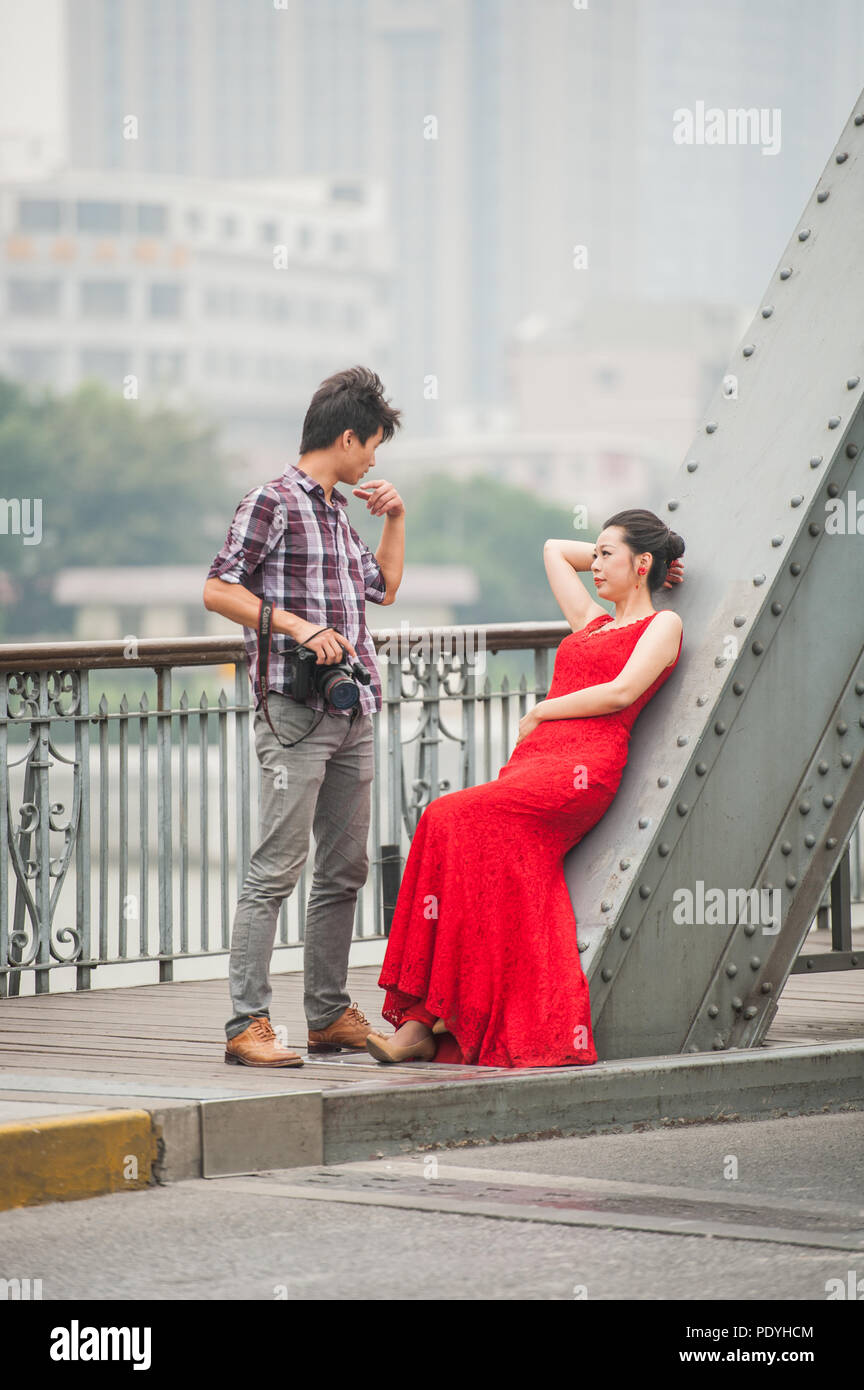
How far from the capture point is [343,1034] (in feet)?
20.6

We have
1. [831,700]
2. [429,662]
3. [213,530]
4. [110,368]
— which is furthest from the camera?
[110,368]

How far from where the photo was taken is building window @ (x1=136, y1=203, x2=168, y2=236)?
5910 inches

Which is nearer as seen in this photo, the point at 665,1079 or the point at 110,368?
the point at 665,1079

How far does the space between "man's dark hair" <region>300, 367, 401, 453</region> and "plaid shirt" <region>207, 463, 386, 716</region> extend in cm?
12

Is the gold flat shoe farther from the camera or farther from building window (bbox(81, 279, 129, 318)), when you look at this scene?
building window (bbox(81, 279, 129, 318))

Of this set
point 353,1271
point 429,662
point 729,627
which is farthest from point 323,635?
point 429,662

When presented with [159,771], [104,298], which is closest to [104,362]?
[104,298]

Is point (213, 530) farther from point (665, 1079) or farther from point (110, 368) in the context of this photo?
point (665, 1079)

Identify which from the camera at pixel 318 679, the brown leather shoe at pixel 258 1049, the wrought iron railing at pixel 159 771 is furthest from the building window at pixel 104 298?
the brown leather shoe at pixel 258 1049

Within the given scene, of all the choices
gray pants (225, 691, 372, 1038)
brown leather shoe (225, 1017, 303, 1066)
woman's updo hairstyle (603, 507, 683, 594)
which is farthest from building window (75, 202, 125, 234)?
brown leather shoe (225, 1017, 303, 1066)

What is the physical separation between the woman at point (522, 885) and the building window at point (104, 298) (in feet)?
476

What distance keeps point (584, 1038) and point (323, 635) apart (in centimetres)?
133

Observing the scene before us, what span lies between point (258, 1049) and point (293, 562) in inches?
53.9
